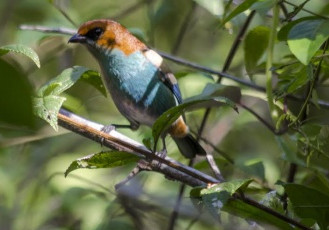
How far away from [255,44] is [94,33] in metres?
0.82

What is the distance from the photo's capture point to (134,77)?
2.58m

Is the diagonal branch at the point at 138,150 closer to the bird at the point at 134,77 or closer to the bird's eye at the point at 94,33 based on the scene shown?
the bird at the point at 134,77

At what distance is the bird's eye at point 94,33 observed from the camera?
2.59m

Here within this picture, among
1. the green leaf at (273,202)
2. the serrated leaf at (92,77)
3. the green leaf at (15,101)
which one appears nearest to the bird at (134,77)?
the serrated leaf at (92,77)

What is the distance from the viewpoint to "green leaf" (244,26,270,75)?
7.05 feet

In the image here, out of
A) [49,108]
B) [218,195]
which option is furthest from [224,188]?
[49,108]

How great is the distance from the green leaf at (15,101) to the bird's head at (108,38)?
2229 millimetres

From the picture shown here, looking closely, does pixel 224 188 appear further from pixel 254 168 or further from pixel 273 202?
pixel 254 168

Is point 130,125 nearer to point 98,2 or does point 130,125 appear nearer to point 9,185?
point 9,185

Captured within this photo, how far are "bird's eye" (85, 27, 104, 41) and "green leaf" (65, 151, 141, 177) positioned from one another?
1284 mm

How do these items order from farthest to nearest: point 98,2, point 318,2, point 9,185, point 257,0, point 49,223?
point 98,2 < point 9,185 < point 318,2 < point 49,223 < point 257,0

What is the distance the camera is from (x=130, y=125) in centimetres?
263

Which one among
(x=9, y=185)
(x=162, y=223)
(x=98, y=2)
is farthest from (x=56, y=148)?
(x=98, y=2)

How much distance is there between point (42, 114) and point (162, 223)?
0.44 meters
